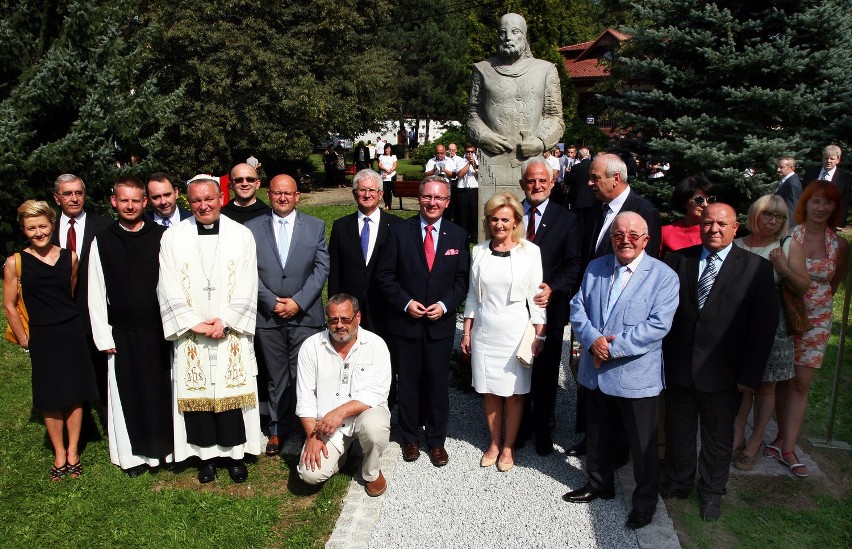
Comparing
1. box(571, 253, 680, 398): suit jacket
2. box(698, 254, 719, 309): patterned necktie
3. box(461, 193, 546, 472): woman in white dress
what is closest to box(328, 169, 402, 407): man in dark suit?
box(461, 193, 546, 472): woman in white dress

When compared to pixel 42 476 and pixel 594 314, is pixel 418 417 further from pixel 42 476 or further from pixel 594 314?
pixel 42 476

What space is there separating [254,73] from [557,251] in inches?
680

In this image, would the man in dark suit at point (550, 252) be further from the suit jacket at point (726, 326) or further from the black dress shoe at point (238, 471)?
the black dress shoe at point (238, 471)

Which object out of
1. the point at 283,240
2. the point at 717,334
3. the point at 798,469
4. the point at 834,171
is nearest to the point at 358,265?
the point at 283,240

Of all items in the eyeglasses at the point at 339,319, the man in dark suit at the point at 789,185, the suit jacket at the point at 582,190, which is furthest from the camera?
the suit jacket at the point at 582,190

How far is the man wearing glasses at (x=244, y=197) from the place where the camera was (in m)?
5.45

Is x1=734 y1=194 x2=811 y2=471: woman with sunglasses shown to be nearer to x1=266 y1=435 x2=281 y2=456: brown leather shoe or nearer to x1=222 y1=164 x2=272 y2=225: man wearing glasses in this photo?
x1=266 y1=435 x2=281 y2=456: brown leather shoe

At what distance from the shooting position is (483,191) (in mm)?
6305

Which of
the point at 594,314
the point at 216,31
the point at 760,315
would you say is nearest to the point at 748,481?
the point at 760,315

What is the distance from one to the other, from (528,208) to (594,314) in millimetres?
1150

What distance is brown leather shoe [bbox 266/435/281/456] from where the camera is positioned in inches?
204

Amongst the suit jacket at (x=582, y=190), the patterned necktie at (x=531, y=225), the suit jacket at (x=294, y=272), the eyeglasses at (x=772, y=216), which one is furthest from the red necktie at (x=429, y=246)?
the suit jacket at (x=582, y=190)

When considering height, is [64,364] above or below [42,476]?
above

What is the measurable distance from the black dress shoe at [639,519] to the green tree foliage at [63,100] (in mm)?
10167
